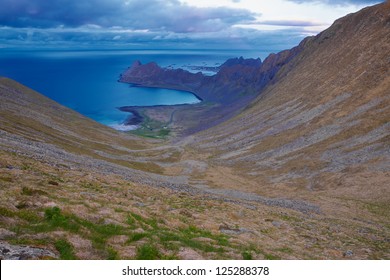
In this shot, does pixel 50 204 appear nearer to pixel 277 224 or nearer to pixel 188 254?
pixel 188 254

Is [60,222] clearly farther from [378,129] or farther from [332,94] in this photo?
[332,94]

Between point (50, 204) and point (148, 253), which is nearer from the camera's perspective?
point (148, 253)

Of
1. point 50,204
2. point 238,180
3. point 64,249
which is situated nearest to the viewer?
point 64,249

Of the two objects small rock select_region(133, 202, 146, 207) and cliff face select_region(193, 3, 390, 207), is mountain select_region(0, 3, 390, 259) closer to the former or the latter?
cliff face select_region(193, 3, 390, 207)

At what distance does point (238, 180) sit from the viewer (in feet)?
290

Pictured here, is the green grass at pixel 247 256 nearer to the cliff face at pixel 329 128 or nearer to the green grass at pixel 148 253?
the green grass at pixel 148 253

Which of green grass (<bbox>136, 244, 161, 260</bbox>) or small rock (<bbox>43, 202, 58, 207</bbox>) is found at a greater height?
small rock (<bbox>43, 202, 58, 207</bbox>)

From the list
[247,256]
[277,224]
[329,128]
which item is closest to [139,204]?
[247,256]

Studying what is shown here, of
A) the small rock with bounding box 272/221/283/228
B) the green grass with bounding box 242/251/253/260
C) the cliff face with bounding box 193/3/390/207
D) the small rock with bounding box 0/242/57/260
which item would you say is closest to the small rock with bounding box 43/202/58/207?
the small rock with bounding box 0/242/57/260

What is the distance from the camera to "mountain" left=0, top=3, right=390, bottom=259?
24.0m

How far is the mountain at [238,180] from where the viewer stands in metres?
24.0

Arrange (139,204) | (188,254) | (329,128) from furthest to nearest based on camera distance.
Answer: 1. (329,128)
2. (139,204)
3. (188,254)

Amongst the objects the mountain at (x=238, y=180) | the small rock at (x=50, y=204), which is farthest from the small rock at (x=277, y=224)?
the small rock at (x=50, y=204)
